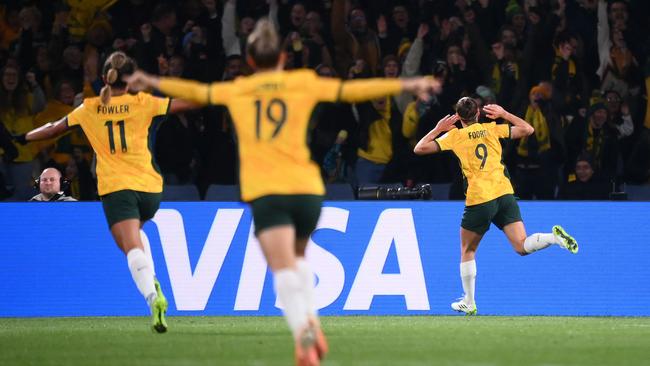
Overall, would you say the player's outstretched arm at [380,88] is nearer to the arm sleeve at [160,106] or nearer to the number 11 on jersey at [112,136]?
the arm sleeve at [160,106]

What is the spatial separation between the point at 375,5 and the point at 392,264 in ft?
18.8

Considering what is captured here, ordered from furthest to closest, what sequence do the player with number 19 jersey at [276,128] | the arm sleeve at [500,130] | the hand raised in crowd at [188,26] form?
the hand raised in crowd at [188,26]
the arm sleeve at [500,130]
the player with number 19 jersey at [276,128]

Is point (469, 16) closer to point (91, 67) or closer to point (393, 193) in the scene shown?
point (393, 193)

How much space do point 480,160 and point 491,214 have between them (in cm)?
58

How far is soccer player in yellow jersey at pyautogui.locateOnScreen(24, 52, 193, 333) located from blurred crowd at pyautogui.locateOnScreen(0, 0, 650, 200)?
514cm

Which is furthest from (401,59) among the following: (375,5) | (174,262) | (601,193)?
(174,262)

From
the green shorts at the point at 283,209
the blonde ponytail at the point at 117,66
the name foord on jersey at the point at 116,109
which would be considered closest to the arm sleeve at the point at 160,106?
the name foord on jersey at the point at 116,109

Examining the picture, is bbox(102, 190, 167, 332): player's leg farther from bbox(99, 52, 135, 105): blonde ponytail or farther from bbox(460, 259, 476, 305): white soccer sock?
bbox(460, 259, 476, 305): white soccer sock

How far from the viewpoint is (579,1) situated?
61.6ft

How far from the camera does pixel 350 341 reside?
35.7 feet

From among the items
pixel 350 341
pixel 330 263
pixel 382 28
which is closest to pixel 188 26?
pixel 382 28

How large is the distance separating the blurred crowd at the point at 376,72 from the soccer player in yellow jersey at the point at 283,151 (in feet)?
27.4

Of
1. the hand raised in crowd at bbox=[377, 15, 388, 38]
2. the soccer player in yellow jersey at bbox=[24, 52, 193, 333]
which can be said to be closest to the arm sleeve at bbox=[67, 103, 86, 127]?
the soccer player in yellow jersey at bbox=[24, 52, 193, 333]

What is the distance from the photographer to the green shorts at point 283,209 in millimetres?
7930
